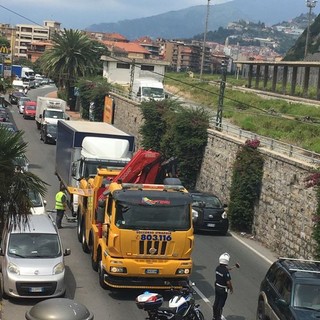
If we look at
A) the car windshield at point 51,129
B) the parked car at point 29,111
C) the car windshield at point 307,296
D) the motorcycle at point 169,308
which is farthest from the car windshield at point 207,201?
the parked car at point 29,111

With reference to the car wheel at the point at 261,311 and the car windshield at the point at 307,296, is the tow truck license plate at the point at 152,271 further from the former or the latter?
the car windshield at the point at 307,296

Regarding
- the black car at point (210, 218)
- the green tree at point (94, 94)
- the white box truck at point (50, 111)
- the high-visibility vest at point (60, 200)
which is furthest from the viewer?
the green tree at point (94, 94)

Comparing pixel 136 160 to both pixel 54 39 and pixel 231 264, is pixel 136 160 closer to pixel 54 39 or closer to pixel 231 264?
pixel 231 264

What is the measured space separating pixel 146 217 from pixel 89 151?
31.3 feet

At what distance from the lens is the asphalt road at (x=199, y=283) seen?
15.1 meters

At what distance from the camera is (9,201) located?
1261cm

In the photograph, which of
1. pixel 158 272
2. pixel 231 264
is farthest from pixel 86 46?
pixel 158 272

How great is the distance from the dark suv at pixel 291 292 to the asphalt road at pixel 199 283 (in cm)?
176

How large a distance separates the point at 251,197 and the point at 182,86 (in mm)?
61378

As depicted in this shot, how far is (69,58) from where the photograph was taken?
7538 cm

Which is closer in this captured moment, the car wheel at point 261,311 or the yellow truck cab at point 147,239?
the car wheel at point 261,311

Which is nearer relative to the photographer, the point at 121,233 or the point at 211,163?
the point at 121,233

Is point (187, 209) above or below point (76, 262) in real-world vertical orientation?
above

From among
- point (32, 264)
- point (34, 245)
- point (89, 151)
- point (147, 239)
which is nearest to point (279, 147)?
point (89, 151)
